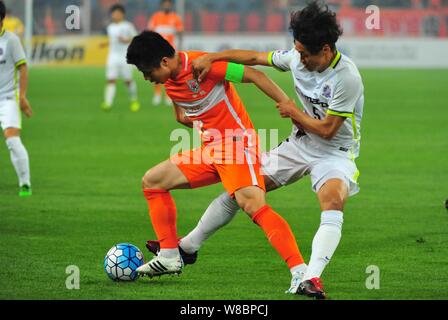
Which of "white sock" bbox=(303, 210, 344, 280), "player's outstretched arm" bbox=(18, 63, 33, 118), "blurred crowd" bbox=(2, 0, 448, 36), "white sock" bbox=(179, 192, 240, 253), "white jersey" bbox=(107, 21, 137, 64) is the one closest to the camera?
"white sock" bbox=(303, 210, 344, 280)

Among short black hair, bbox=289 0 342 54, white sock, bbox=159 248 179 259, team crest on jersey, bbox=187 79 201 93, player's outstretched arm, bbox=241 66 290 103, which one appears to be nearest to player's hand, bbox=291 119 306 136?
player's outstretched arm, bbox=241 66 290 103

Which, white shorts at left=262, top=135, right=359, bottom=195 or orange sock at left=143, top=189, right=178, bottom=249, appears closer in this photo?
white shorts at left=262, top=135, right=359, bottom=195

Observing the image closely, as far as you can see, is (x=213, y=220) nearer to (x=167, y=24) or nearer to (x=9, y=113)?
(x=9, y=113)

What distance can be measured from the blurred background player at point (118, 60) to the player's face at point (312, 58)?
648 inches

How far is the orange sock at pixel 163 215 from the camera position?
7766mm

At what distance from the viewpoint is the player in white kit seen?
283 inches

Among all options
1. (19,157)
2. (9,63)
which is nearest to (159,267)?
(19,157)

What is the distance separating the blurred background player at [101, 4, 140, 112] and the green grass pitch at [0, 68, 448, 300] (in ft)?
4.91

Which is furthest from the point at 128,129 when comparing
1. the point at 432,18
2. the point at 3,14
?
the point at 432,18

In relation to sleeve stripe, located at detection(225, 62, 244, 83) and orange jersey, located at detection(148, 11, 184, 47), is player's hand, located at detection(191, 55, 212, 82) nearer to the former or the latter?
sleeve stripe, located at detection(225, 62, 244, 83)

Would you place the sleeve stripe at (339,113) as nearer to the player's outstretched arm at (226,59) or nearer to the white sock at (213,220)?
the player's outstretched arm at (226,59)

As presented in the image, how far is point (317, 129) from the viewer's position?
7.43 m

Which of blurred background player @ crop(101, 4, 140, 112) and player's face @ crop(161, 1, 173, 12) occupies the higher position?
player's face @ crop(161, 1, 173, 12)
